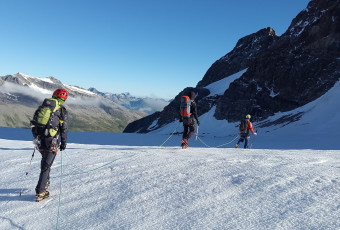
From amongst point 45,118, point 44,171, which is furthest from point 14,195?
point 45,118

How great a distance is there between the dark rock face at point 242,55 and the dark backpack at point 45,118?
319ft

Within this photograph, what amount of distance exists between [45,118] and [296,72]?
55380 mm

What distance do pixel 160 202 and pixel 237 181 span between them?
2009 mm

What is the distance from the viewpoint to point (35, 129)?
18.9ft

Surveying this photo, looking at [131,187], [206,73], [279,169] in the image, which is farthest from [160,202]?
[206,73]

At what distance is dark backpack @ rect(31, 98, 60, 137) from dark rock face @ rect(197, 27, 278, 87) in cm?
9735

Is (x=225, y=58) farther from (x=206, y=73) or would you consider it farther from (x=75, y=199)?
(x=75, y=199)

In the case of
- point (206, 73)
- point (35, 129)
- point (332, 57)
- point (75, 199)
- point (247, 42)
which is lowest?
point (75, 199)

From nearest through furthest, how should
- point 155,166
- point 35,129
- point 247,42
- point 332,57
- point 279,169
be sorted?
point 35,129 < point 279,169 < point 155,166 < point 332,57 < point 247,42

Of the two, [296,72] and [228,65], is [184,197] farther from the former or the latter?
[228,65]

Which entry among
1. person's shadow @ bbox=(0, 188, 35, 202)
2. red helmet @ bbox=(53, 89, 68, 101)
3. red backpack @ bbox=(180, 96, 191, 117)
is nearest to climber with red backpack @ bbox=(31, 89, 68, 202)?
red helmet @ bbox=(53, 89, 68, 101)

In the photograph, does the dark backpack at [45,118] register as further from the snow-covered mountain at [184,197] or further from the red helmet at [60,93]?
the snow-covered mountain at [184,197]

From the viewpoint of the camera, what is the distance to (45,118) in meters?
5.64

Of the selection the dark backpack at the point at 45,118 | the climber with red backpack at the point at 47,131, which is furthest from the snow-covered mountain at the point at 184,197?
the dark backpack at the point at 45,118
